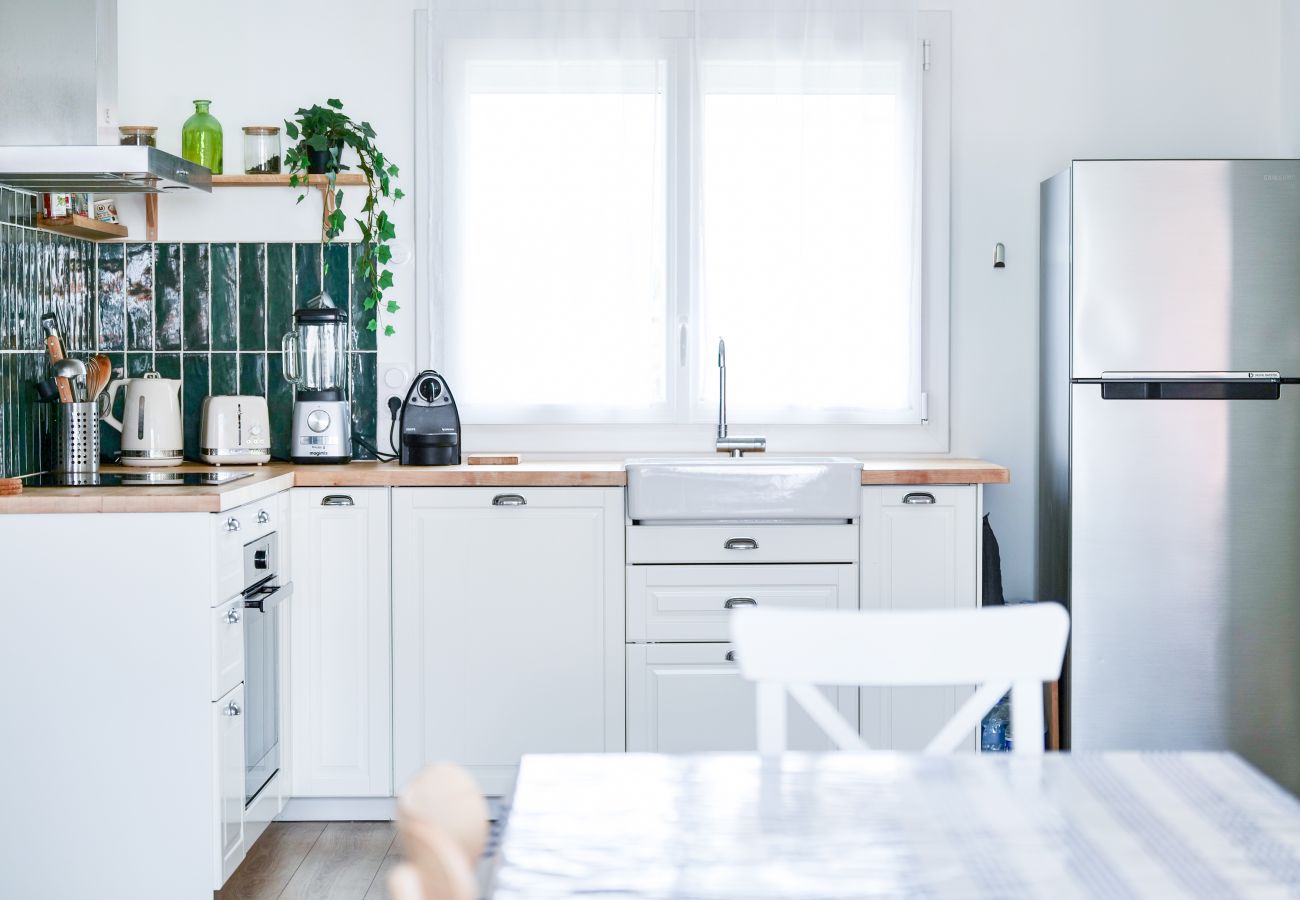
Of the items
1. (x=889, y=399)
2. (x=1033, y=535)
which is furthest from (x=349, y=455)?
(x=1033, y=535)

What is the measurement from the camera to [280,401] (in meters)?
3.49

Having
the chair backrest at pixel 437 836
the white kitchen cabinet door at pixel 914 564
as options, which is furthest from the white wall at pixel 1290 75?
the chair backrest at pixel 437 836

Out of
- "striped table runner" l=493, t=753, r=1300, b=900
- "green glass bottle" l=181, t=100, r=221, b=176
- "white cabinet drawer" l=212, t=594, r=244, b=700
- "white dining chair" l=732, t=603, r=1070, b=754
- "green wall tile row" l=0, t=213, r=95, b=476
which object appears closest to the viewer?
"striped table runner" l=493, t=753, r=1300, b=900

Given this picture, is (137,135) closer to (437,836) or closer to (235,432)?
(235,432)

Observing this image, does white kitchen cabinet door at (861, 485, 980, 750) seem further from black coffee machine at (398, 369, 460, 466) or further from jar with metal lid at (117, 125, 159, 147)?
jar with metal lid at (117, 125, 159, 147)

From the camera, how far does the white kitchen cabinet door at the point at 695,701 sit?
9.91ft

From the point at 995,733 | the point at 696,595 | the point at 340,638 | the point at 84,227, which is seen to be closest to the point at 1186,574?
the point at 995,733

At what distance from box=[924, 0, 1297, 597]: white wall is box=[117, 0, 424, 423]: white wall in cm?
164

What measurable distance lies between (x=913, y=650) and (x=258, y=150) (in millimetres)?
2618

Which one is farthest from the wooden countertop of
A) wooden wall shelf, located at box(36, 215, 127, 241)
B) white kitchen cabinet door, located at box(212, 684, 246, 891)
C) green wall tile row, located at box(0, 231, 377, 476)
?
wooden wall shelf, located at box(36, 215, 127, 241)

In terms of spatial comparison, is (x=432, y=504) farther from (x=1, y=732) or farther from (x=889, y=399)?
(x=889, y=399)

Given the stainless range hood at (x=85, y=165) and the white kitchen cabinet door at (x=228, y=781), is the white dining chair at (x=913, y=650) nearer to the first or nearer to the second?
the white kitchen cabinet door at (x=228, y=781)

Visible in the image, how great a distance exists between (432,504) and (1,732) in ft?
3.50

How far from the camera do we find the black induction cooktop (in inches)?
105
